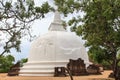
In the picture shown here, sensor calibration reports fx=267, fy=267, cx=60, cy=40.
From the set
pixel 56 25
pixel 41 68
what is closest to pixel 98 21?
pixel 41 68

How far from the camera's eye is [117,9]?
1550 cm

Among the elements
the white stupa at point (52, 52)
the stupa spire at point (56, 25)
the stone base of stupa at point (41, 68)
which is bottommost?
the stone base of stupa at point (41, 68)

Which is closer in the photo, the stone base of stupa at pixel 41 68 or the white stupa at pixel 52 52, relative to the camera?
the stone base of stupa at pixel 41 68

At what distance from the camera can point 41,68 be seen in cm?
2928

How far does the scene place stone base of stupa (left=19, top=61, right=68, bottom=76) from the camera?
28672 mm

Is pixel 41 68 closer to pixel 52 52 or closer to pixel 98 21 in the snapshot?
pixel 52 52

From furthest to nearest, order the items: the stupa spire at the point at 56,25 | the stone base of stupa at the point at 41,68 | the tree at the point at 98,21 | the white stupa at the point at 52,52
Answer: the stupa spire at the point at 56,25 → the white stupa at the point at 52,52 → the stone base of stupa at the point at 41,68 → the tree at the point at 98,21

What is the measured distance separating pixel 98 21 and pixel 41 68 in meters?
14.0

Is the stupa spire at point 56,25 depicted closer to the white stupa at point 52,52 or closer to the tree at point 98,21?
the white stupa at point 52,52

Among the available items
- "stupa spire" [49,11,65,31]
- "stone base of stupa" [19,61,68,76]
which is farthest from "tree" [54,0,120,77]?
"stupa spire" [49,11,65,31]

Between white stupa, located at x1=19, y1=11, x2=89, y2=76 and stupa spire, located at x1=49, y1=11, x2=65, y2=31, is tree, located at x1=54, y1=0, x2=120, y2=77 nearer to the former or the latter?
white stupa, located at x1=19, y1=11, x2=89, y2=76

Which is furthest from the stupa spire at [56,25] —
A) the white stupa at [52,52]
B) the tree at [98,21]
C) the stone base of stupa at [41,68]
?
the tree at [98,21]

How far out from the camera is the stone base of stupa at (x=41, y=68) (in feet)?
94.1

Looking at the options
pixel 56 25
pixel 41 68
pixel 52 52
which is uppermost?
pixel 56 25
